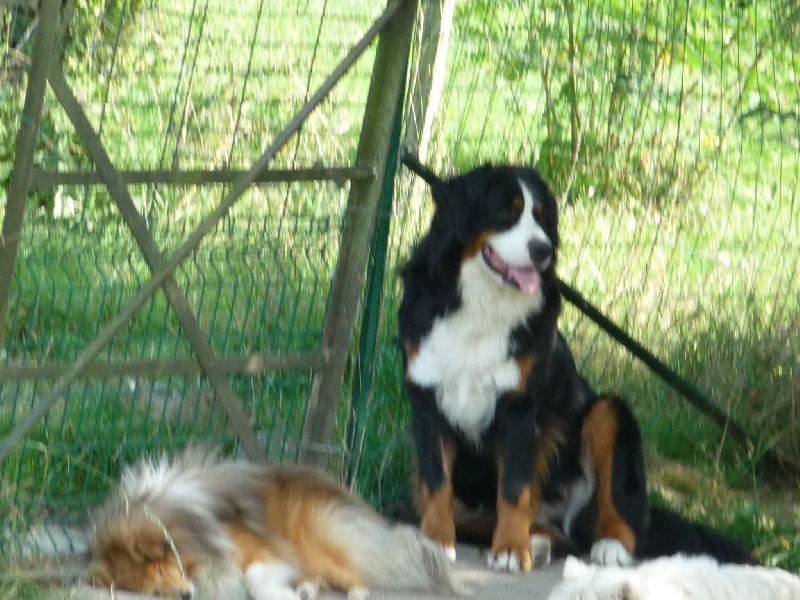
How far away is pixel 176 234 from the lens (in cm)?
423

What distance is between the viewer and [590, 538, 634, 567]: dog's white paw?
405 centimetres

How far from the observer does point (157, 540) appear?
11.6 ft

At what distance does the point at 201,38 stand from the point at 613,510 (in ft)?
7.78

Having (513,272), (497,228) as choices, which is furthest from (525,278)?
(497,228)

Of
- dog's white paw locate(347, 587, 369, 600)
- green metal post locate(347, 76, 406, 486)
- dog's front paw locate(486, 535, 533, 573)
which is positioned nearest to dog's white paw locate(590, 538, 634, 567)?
dog's front paw locate(486, 535, 533, 573)

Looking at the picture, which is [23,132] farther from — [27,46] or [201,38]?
[201,38]

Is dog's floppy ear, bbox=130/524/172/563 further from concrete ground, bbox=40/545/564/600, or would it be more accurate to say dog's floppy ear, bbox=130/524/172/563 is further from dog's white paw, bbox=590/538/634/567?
dog's white paw, bbox=590/538/634/567

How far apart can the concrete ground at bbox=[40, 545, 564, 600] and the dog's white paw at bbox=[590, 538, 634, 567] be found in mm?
142

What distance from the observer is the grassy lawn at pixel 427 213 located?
13.5ft

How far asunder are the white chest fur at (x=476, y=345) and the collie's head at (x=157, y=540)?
3.09 ft

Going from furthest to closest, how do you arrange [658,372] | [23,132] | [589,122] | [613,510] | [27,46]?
[589,122] → [658,372] → [613,510] → [27,46] → [23,132]

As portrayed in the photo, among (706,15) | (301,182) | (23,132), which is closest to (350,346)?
(301,182)

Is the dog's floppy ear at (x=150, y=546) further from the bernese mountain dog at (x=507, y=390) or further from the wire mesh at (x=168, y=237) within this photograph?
the bernese mountain dog at (x=507, y=390)

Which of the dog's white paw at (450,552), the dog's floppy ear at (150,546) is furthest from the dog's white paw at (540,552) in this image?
the dog's floppy ear at (150,546)
